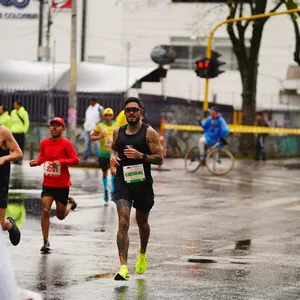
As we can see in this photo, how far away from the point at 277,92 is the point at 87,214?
3864 cm

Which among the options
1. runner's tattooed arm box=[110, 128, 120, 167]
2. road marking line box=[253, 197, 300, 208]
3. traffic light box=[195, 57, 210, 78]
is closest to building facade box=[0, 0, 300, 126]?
traffic light box=[195, 57, 210, 78]

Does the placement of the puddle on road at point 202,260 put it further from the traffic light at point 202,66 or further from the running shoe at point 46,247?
the traffic light at point 202,66

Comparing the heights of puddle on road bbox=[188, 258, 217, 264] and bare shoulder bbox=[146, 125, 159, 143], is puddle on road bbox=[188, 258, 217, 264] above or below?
below

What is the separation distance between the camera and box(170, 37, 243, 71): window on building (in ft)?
184

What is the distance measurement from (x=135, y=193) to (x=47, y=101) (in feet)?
100.0

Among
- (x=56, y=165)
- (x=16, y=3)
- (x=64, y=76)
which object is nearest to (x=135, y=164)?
(x=56, y=165)

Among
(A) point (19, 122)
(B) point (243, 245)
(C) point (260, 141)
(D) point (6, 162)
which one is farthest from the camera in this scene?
(C) point (260, 141)

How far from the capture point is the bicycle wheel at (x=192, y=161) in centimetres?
2875

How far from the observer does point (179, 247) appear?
1323cm

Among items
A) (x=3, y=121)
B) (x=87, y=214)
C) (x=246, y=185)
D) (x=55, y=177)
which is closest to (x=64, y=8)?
(x=3, y=121)

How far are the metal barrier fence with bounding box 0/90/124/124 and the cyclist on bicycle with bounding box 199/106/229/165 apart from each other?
1310 centimetres

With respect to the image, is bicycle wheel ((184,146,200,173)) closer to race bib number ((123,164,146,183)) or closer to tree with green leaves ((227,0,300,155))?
tree with green leaves ((227,0,300,155))

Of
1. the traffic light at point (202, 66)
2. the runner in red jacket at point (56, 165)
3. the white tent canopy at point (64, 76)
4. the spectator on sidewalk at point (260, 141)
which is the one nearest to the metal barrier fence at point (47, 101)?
the white tent canopy at point (64, 76)

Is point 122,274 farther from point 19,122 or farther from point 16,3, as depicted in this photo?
point 16,3
